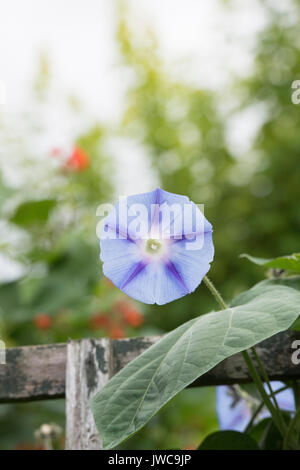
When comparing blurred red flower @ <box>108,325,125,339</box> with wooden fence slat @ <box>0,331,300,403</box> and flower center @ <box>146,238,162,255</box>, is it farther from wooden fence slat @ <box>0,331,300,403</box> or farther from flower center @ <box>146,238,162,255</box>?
flower center @ <box>146,238,162,255</box>

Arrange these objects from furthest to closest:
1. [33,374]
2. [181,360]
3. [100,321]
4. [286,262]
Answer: [100,321] → [33,374] → [286,262] → [181,360]

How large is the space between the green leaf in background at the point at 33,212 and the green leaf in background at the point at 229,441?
3.76ft

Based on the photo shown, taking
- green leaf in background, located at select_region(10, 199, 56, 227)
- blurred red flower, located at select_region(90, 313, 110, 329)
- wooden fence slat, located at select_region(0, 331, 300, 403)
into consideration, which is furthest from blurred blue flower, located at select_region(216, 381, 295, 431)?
blurred red flower, located at select_region(90, 313, 110, 329)

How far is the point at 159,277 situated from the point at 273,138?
4205 mm

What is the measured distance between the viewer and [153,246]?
1.50 ft

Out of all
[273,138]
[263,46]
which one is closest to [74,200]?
[273,138]

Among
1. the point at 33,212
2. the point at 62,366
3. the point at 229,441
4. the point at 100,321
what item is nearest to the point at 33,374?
the point at 62,366

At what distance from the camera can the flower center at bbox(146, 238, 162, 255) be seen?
1.50 feet

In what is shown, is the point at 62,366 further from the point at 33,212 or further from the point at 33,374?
the point at 33,212

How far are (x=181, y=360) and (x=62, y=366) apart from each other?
0.26m

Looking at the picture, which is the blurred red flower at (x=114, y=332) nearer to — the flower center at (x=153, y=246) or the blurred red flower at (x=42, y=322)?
the blurred red flower at (x=42, y=322)

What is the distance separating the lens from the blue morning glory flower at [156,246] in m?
0.44

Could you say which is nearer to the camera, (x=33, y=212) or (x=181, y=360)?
(x=181, y=360)

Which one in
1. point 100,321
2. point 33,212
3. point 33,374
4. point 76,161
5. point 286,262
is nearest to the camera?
point 286,262
